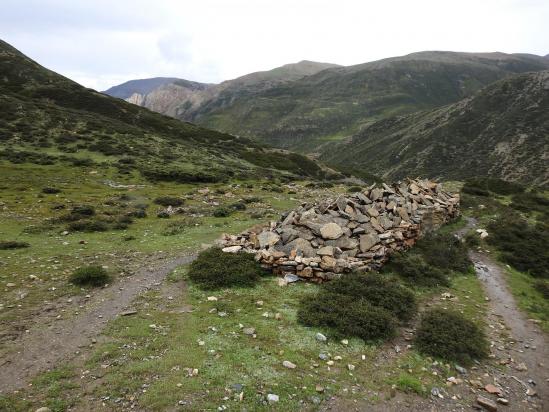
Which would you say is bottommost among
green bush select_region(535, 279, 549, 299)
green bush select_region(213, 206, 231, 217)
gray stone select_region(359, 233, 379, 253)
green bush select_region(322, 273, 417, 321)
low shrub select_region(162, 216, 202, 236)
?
low shrub select_region(162, 216, 202, 236)

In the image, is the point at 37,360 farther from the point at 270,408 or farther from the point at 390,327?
the point at 390,327

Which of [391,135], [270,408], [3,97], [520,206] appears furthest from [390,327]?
[391,135]

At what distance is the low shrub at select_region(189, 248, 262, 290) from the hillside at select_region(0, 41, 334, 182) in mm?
34199

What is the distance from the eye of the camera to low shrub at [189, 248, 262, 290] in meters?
15.9

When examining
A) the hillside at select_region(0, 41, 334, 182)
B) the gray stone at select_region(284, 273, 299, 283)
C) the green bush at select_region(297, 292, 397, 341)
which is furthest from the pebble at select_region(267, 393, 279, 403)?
the hillside at select_region(0, 41, 334, 182)

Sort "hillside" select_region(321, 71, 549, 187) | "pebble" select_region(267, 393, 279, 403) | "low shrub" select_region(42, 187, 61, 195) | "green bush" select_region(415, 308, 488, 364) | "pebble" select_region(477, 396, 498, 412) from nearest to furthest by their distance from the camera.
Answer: "pebble" select_region(267, 393, 279, 403) < "pebble" select_region(477, 396, 498, 412) < "green bush" select_region(415, 308, 488, 364) < "low shrub" select_region(42, 187, 61, 195) < "hillside" select_region(321, 71, 549, 187)

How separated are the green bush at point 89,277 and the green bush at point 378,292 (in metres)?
9.38

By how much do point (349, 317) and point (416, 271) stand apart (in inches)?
251

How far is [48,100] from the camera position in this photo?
8381 cm

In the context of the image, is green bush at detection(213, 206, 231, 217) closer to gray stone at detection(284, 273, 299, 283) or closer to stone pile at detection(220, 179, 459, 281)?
stone pile at detection(220, 179, 459, 281)

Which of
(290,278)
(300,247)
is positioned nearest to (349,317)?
(290,278)

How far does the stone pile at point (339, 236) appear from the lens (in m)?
17.0

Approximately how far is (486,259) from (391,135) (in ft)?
536

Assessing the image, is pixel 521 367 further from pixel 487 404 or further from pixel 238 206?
pixel 238 206
